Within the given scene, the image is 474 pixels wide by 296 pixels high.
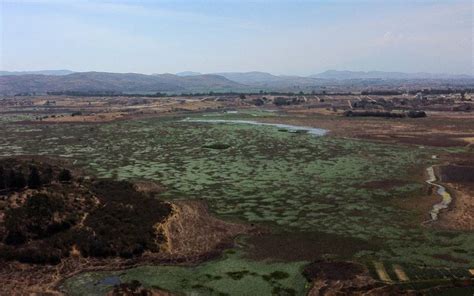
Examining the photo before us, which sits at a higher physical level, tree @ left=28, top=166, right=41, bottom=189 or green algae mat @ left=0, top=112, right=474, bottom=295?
tree @ left=28, top=166, right=41, bottom=189

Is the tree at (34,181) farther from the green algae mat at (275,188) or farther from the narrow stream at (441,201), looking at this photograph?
the narrow stream at (441,201)

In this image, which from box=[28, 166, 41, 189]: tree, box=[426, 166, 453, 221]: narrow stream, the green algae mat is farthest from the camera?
box=[28, 166, 41, 189]: tree

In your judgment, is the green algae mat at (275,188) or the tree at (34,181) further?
the tree at (34,181)

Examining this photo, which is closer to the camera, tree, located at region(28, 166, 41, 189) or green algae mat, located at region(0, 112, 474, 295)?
green algae mat, located at region(0, 112, 474, 295)

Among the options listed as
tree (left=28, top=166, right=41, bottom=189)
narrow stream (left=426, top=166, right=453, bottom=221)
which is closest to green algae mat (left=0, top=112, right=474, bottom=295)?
narrow stream (left=426, top=166, right=453, bottom=221)

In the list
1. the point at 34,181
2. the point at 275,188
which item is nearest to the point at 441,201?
the point at 275,188

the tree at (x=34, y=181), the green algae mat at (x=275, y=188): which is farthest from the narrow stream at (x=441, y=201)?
the tree at (x=34, y=181)

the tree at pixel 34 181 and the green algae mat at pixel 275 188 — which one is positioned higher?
the tree at pixel 34 181

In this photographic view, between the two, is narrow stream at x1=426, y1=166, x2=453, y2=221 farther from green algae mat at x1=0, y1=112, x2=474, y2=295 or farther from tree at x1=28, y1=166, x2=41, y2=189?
tree at x1=28, y1=166, x2=41, y2=189

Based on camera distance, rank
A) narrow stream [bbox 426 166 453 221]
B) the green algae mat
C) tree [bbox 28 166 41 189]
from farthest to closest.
Answer: tree [bbox 28 166 41 189]
narrow stream [bbox 426 166 453 221]
the green algae mat
